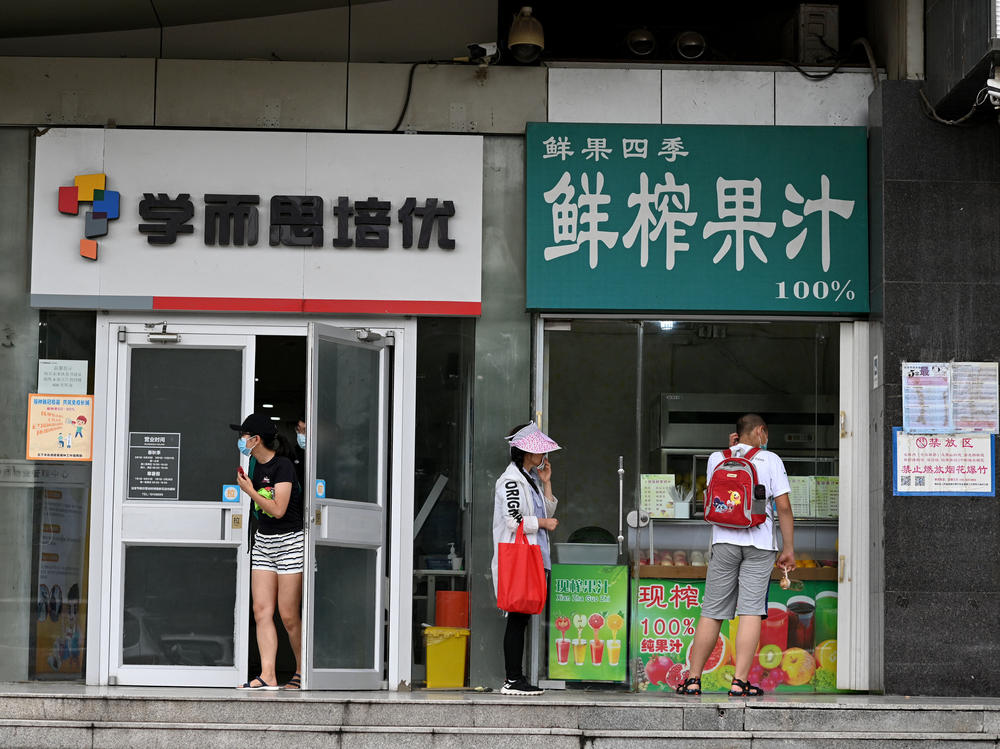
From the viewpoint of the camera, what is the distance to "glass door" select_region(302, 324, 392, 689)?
8.46 m

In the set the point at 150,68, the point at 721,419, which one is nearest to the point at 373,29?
the point at 150,68

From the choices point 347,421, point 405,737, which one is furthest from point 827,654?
point 347,421

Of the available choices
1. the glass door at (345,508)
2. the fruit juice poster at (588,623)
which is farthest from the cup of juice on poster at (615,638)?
the glass door at (345,508)

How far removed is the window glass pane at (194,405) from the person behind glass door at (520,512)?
1835 mm

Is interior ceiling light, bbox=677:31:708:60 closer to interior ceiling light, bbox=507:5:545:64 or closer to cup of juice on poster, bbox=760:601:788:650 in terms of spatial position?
interior ceiling light, bbox=507:5:545:64

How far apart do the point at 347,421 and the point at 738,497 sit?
2.50m

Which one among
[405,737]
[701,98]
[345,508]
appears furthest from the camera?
[701,98]

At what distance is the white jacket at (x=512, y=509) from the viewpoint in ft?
27.0

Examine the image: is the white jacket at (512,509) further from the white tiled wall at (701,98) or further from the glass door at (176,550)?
the white tiled wall at (701,98)

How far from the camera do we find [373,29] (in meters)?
9.46

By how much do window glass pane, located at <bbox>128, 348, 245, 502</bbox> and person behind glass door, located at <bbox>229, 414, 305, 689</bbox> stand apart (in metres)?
0.44

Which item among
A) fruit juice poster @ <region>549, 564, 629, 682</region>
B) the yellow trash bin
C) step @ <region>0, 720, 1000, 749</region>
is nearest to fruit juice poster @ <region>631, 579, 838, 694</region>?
fruit juice poster @ <region>549, 564, 629, 682</region>

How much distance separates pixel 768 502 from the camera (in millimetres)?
8172

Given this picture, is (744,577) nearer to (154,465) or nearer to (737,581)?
(737,581)
